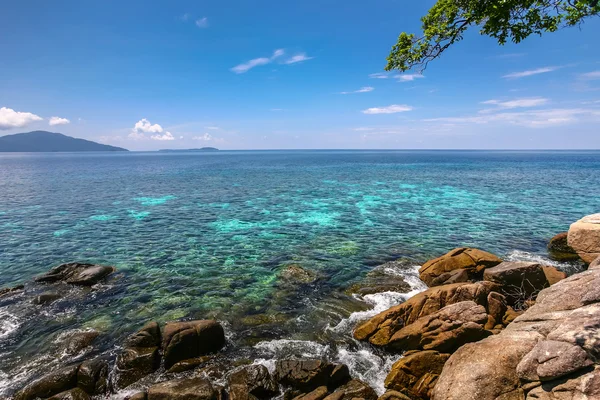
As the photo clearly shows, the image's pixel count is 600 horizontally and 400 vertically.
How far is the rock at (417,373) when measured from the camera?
42.8ft

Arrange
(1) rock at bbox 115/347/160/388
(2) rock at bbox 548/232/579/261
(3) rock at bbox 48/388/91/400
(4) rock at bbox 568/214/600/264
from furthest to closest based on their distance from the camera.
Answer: (2) rock at bbox 548/232/579/261
(4) rock at bbox 568/214/600/264
(1) rock at bbox 115/347/160/388
(3) rock at bbox 48/388/91/400

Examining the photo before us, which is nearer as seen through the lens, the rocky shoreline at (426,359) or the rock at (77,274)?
the rocky shoreline at (426,359)

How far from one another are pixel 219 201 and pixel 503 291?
161 ft

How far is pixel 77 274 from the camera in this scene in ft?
80.3

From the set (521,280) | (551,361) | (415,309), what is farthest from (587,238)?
(551,361)

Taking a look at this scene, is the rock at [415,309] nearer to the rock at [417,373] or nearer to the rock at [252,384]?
the rock at [417,373]

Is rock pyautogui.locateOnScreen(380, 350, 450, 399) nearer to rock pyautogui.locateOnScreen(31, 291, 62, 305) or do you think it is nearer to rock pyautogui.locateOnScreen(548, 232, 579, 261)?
rock pyautogui.locateOnScreen(548, 232, 579, 261)

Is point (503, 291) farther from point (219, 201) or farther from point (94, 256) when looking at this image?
point (219, 201)

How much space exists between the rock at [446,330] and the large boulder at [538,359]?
1.38 metres

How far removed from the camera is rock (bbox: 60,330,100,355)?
53.4 ft

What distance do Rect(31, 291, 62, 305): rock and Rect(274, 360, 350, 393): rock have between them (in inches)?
724

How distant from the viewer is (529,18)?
13.7m

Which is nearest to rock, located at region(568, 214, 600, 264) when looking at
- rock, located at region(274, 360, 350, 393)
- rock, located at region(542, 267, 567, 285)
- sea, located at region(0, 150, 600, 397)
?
sea, located at region(0, 150, 600, 397)

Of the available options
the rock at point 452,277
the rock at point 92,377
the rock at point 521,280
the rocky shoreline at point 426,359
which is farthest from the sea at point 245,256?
the rock at point 521,280
